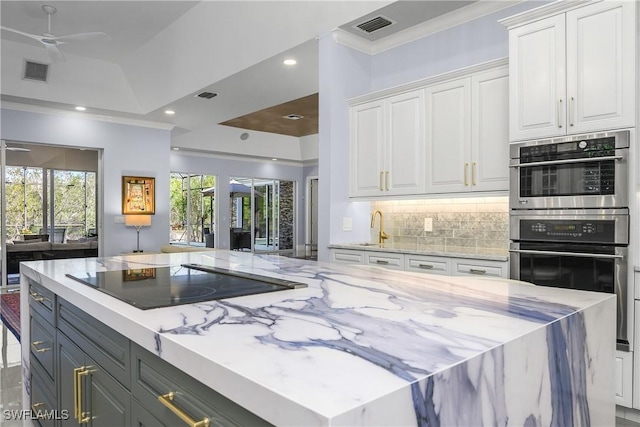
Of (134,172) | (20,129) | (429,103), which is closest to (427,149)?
(429,103)

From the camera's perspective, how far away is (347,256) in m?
4.10

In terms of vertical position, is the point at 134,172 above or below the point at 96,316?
above

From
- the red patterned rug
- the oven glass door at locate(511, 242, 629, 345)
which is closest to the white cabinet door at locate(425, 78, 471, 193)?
the oven glass door at locate(511, 242, 629, 345)

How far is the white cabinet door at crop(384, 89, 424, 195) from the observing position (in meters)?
3.96

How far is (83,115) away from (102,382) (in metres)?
6.56

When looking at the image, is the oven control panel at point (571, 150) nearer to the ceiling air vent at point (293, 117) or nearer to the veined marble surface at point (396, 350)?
the veined marble surface at point (396, 350)

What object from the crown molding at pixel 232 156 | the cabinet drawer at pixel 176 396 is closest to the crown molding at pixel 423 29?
the cabinet drawer at pixel 176 396

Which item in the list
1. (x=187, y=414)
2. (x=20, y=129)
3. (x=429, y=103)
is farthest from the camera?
(x=20, y=129)

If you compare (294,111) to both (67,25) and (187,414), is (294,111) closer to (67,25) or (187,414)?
(67,25)

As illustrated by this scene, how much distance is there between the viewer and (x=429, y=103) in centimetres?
387

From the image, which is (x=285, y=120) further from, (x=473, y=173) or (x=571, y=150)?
(x=571, y=150)

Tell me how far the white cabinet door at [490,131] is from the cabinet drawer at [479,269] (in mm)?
636

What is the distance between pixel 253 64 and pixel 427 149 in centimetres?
201

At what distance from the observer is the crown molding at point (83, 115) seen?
6.25 m
